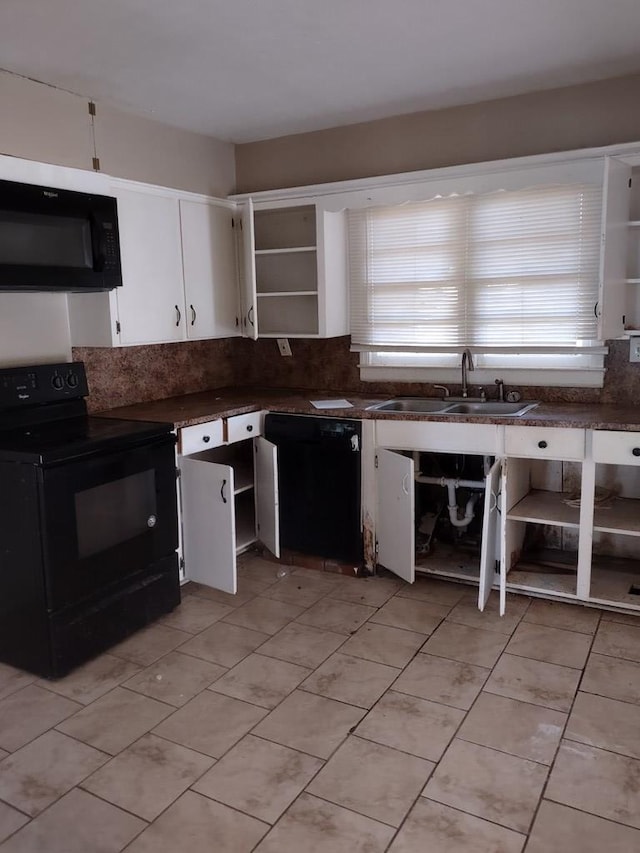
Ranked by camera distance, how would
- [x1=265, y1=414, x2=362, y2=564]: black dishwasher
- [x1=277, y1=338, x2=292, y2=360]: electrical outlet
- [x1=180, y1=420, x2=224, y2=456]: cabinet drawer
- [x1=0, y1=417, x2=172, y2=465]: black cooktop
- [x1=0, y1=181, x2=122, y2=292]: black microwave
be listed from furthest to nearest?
[x1=277, y1=338, x2=292, y2=360]: electrical outlet
[x1=265, y1=414, x2=362, y2=564]: black dishwasher
[x1=180, y1=420, x2=224, y2=456]: cabinet drawer
[x1=0, y1=181, x2=122, y2=292]: black microwave
[x1=0, y1=417, x2=172, y2=465]: black cooktop

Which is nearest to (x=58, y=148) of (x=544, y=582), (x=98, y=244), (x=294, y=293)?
(x=98, y=244)

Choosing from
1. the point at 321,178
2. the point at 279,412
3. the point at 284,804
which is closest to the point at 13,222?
the point at 279,412

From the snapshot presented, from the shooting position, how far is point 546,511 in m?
3.21

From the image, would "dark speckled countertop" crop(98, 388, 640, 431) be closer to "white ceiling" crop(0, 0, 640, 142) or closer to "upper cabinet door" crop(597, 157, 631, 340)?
"upper cabinet door" crop(597, 157, 631, 340)

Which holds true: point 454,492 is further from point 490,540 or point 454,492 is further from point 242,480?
point 242,480

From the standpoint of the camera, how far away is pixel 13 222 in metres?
2.66

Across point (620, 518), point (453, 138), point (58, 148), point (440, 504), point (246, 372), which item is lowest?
point (440, 504)

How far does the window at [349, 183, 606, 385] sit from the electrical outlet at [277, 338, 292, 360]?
0.46 meters

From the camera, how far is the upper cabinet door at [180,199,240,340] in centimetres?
369

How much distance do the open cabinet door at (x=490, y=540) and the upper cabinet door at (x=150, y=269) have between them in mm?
1772

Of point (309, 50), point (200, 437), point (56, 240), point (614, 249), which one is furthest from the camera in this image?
point (200, 437)

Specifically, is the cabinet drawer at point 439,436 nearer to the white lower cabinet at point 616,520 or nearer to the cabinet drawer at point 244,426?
the white lower cabinet at point 616,520

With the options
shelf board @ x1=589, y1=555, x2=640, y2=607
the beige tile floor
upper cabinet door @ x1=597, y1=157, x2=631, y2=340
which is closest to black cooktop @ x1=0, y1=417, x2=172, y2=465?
the beige tile floor

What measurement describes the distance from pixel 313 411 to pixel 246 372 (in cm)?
113
